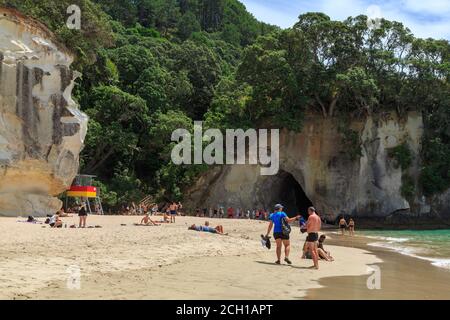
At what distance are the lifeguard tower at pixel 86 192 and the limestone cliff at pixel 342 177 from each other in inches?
318

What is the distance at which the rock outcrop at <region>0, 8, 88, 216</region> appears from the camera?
81.1 ft

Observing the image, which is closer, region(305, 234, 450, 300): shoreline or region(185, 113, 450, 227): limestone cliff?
region(305, 234, 450, 300): shoreline

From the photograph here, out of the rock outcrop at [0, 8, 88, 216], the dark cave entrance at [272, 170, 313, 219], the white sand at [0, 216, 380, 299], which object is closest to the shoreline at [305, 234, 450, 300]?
the white sand at [0, 216, 380, 299]

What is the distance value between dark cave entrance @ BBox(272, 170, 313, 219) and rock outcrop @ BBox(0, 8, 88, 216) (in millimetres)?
19743

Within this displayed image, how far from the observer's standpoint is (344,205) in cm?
3912

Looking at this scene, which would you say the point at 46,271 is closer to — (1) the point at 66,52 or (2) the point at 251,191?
(1) the point at 66,52

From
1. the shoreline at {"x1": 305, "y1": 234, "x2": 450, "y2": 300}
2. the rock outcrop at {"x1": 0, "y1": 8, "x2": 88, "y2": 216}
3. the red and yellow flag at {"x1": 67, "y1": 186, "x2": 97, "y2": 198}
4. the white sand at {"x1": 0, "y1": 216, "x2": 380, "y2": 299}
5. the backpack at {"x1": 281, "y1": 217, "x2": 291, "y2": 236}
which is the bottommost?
the shoreline at {"x1": 305, "y1": 234, "x2": 450, "y2": 300}

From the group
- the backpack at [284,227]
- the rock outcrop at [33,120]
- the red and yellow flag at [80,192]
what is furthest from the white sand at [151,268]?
the red and yellow flag at [80,192]

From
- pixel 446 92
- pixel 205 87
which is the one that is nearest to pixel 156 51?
pixel 205 87

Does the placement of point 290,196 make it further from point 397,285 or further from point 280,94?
point 397,285

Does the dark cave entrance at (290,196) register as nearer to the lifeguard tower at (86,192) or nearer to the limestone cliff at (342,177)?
the limestone cliff at (342,177)

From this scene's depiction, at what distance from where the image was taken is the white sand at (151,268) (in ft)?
24.1

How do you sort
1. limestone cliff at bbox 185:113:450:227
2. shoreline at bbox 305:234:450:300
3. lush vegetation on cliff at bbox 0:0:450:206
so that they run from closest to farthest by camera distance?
shoreline at bbox 305:234:450:300, lush vegetation on cliff at bbox 0:0:450:206, limestone cliff at bbox 185:113:450:227

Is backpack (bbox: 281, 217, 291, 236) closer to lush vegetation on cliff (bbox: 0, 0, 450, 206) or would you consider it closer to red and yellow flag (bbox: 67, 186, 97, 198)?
red and yellow flag (bbox: 67, 186, 97, 198)
